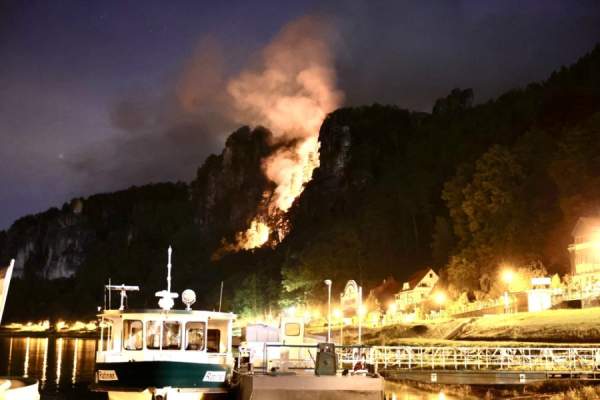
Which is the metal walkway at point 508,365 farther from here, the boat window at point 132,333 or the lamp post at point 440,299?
the lamp post at point 440,299

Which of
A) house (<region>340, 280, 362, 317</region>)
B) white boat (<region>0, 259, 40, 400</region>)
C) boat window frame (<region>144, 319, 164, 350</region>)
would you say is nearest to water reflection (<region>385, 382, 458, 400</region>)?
boat window frame (<region>144, 319, 164, 350</region>)

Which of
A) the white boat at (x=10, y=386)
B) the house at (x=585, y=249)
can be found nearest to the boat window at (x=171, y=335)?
the white boat at (x=10, y=386)

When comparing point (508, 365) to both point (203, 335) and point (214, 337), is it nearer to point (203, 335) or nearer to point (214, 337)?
point (214, 337)

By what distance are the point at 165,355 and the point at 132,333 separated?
202cm

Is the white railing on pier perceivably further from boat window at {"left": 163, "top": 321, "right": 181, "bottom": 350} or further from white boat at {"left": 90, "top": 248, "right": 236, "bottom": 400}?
boat window at {"left": 163, "top": 321, "right": 181, "bottom": 350}

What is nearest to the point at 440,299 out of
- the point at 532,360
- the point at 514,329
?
the point at 514,329

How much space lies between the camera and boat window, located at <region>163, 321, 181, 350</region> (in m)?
30.0

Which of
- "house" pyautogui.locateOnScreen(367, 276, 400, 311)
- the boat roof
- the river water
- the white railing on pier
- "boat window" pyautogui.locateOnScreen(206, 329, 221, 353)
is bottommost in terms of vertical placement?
the river water

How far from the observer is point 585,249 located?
67.3 meters

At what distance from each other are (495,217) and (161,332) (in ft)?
194

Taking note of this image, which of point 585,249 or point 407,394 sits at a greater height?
point 585,249

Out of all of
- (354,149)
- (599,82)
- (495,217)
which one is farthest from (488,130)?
(354,149)

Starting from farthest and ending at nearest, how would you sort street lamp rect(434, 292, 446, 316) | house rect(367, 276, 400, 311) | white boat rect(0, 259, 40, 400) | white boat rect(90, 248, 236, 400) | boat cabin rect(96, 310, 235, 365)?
house rect(367, 276, 400, 311) < street lamp rect(434, 292, 446, 316) < boat cabin rect(96, 310, 235, 365) < white boat rect(90, 248, 236, 400) < white boat rect(0, 259, 40, 400)

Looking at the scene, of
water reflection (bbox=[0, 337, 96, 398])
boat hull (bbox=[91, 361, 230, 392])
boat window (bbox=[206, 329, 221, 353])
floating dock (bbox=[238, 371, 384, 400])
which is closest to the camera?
A: floating dock (bbox=[238, 371, 384, 400])
